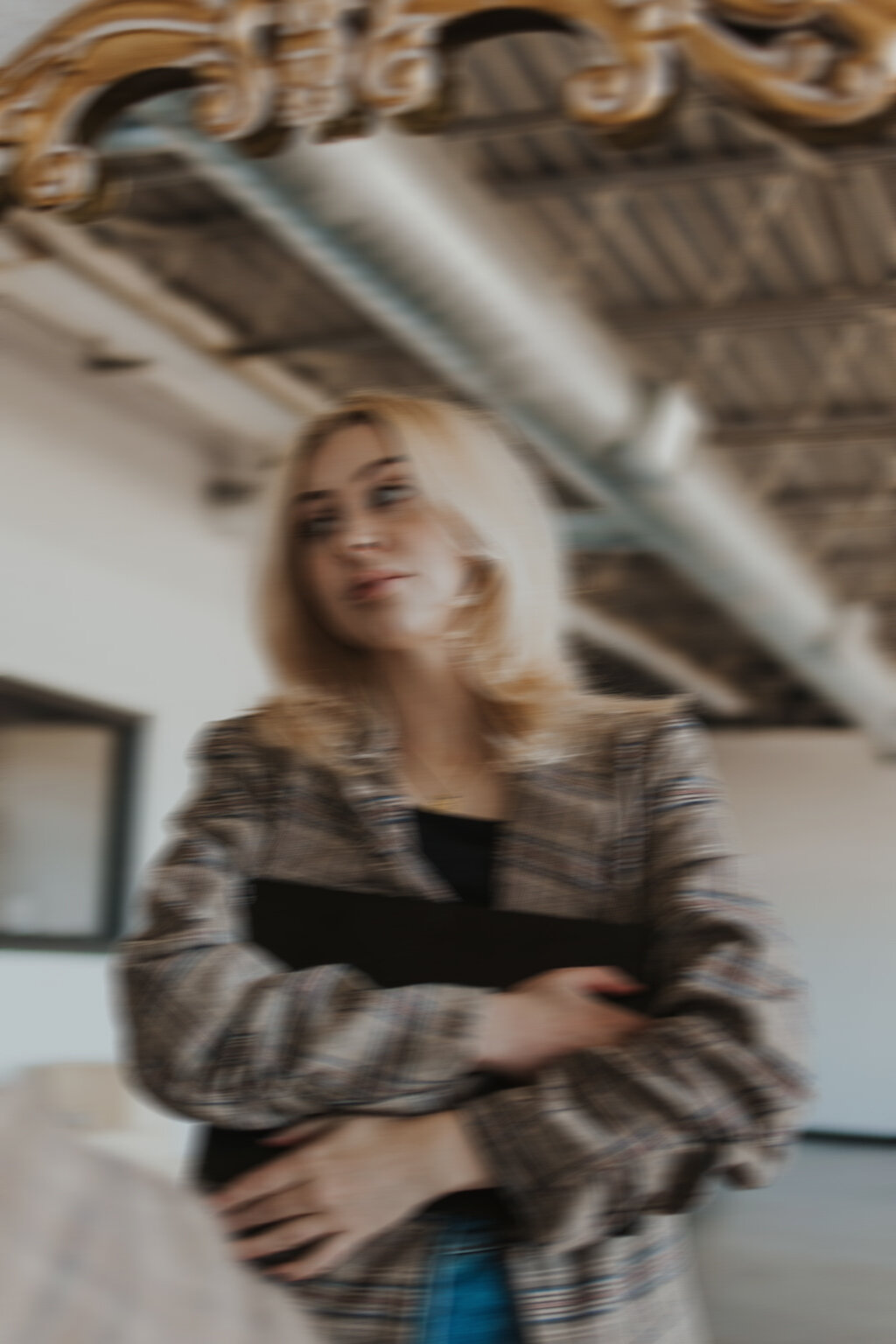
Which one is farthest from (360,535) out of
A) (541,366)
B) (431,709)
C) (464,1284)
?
(464,1284)

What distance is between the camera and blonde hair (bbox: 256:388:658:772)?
2.92ft

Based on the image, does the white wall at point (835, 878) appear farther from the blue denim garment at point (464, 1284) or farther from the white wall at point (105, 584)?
the white wall at point (105, 584)

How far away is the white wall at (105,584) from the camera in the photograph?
1.00 metres

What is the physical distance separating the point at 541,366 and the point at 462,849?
408 mm

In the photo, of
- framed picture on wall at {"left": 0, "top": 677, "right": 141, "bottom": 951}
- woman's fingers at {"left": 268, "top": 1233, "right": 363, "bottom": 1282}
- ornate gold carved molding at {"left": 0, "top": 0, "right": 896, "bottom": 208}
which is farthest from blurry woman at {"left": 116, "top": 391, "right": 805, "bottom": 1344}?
ornate gold carved molding at {"left": 0, "top": 0, "right": 896, "bottom": 208}

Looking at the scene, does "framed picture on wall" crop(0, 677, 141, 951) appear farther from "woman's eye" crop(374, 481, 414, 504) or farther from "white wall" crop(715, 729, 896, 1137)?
"white wall" crop(715, 729, 896, 1137)

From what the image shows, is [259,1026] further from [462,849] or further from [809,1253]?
[809,1253]

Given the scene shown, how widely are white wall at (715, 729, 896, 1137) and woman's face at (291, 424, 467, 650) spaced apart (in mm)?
211

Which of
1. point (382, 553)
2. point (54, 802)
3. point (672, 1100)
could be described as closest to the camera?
point (672, 1100)

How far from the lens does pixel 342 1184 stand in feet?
2.40

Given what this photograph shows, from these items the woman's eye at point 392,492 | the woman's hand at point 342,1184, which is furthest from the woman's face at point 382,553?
the woman's hand at point 342,1184

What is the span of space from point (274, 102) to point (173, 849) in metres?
0.65

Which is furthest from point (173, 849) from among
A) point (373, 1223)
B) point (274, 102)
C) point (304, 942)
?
point (274, 102)

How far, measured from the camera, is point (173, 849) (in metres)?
0.89
